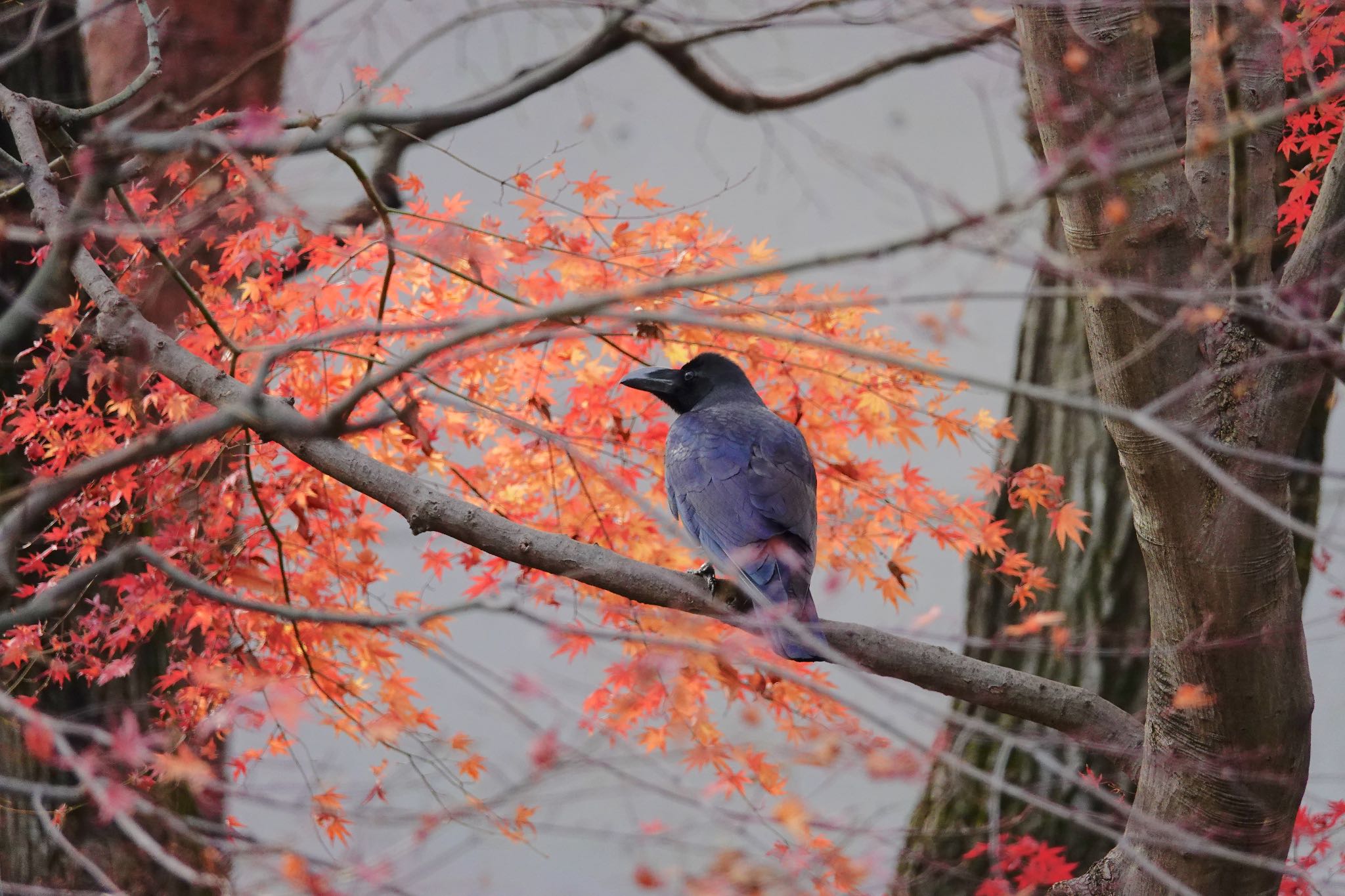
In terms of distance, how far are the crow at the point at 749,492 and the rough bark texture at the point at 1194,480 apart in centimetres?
79

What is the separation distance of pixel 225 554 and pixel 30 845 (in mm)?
1308

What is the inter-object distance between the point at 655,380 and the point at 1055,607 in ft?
6.21

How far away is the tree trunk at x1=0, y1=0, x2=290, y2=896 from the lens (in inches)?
136

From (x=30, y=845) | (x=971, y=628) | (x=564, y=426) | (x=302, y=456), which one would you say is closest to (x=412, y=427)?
(x=302, y=456)

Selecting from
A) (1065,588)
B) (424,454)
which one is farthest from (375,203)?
(1065,588)

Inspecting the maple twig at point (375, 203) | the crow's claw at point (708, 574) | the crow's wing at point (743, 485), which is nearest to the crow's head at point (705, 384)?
the crow's wing at point (743, 485)

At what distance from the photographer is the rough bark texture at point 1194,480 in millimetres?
2262

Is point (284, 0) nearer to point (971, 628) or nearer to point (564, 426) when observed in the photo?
point (564, 426)

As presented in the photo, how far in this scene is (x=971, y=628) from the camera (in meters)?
4.32

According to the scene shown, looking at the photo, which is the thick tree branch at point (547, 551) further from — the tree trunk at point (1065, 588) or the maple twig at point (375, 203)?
the tree trunk at point (1065, 588)

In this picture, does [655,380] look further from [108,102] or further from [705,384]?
[108,102]

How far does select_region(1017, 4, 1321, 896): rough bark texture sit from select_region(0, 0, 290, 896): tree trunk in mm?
2355

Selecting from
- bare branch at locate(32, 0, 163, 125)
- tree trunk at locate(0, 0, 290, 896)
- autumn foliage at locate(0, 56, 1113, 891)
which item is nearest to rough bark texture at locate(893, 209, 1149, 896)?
autumn foliage at locate(0, 56, 1113, 891)

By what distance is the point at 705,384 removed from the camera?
3445 millimetres
